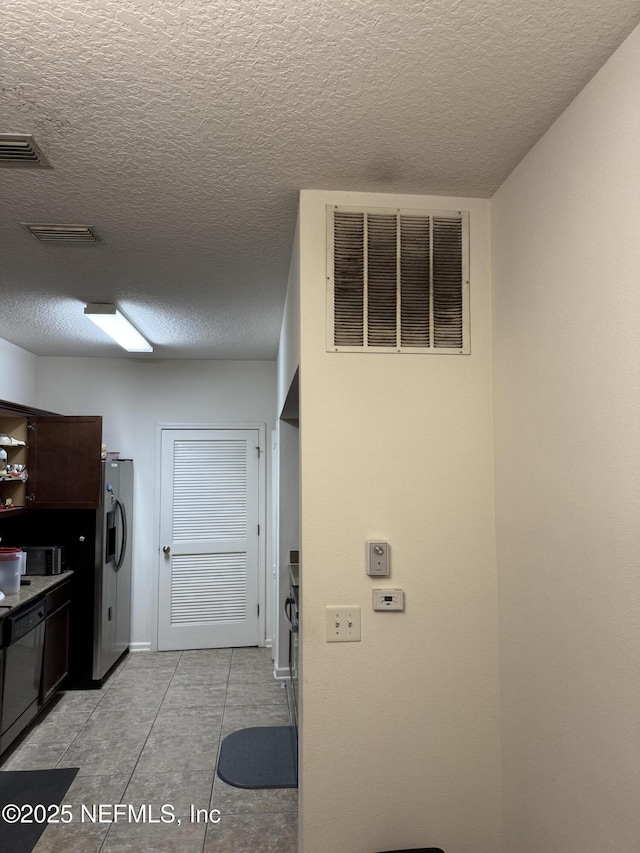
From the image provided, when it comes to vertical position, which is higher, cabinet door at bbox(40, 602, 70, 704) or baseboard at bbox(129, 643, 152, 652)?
cabinet door at bbox(40, 602, 70, 704)

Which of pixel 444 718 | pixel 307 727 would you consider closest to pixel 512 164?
pixel 444 718

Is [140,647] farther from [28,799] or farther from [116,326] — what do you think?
[116,326]

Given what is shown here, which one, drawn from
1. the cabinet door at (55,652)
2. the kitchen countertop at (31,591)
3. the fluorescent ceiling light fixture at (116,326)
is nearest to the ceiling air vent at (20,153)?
the fluorescent ceiling light fixture at (116,326)

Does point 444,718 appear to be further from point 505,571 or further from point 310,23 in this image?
point 310,23

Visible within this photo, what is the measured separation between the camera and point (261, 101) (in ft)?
4.97

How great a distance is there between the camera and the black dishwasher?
329cm

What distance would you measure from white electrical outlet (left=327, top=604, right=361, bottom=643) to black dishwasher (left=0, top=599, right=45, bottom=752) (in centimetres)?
232

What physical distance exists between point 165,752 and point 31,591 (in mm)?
1358

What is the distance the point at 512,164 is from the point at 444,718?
74.5 inches

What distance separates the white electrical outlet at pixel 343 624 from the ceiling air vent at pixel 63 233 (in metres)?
1.83

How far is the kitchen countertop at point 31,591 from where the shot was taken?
3.36 m

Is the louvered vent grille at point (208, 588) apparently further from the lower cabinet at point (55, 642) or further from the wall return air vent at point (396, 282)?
the wall return air vent at point (396, 282)

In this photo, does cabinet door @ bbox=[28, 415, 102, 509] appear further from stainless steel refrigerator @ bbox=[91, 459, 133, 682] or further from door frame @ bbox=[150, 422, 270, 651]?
door frame @ bbox=[150, 422, 270, 651]

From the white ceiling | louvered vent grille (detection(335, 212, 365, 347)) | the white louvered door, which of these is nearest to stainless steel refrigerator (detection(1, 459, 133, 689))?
the white louvered door
